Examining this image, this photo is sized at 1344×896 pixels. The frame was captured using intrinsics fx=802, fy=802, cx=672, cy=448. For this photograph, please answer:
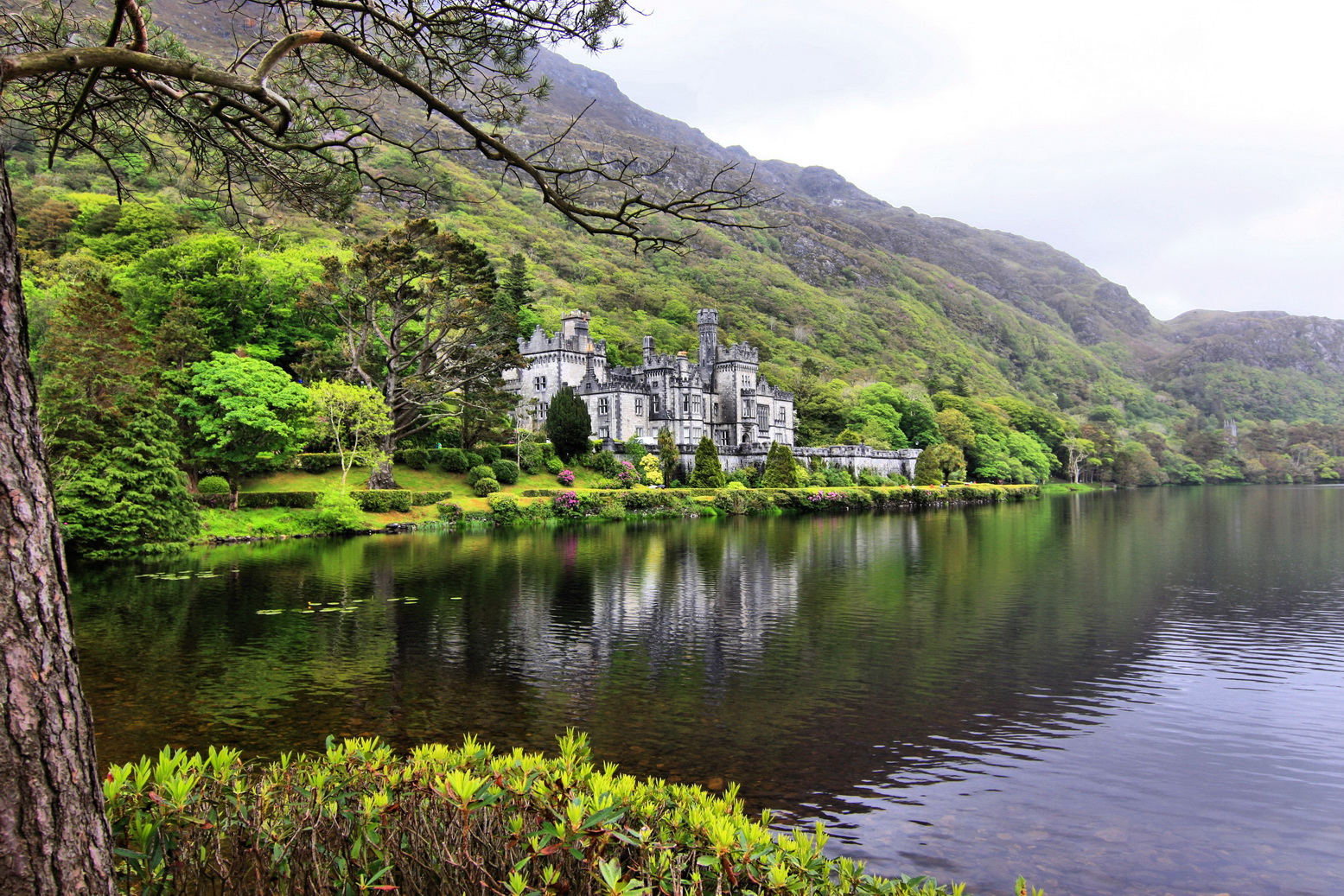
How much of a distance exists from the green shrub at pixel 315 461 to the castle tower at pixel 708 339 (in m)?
42.0

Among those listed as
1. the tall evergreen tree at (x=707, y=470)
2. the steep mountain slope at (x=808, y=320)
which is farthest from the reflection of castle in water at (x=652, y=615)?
the steep mountain slope at (x=808, y=320)

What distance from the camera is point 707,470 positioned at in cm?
6350

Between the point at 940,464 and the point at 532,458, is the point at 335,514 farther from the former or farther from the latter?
the point at 940,464

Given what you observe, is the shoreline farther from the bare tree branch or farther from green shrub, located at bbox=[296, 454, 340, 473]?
the bare tree branch

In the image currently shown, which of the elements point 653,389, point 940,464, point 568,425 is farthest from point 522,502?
point 940,464

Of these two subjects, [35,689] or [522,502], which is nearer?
[35,689]

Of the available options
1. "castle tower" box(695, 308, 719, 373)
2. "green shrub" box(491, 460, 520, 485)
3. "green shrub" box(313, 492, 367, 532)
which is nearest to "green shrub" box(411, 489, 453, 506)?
"green shrub" box(313, 492, 367, 532)

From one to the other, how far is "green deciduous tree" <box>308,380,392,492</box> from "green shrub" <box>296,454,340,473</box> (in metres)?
3.16

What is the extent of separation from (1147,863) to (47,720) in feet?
28.5

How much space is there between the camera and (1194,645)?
1645 centimetres

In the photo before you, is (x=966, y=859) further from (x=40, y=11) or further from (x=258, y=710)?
(x=40, y=11)

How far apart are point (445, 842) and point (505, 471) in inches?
1916

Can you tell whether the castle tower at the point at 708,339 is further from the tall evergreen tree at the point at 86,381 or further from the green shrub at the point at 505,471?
the tall evergreen tree at the point at 86,381

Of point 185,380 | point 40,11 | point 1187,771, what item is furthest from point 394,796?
point 185,380
